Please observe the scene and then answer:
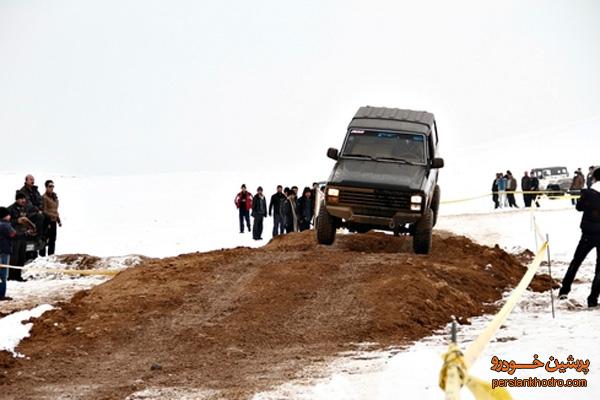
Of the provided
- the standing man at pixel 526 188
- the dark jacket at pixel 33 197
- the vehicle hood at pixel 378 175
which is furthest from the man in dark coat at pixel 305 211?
the standing man at pixel 526 188

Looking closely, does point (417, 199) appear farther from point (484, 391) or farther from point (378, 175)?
point (484, 391)

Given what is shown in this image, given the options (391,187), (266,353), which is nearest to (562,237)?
(391,187)

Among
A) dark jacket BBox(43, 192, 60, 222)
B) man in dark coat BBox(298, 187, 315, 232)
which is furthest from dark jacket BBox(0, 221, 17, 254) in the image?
man in dark coat BBox(298, 187, 315, 232)

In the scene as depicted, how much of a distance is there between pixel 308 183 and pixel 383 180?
151ft

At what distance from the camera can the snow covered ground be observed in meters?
7.58

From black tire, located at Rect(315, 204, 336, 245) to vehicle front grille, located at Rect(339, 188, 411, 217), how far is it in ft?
2.85

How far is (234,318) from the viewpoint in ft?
36.0

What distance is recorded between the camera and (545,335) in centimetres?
942

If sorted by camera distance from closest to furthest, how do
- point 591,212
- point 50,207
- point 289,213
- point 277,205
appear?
point 591,212, point 50,207, point 277,205, point 289,213

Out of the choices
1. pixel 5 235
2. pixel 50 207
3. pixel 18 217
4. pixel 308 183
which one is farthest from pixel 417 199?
pixel 308 183

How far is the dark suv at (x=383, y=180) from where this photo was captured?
1529 cm

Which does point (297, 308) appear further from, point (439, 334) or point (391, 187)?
point (391, 187)

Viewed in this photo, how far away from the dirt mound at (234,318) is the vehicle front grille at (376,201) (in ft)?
3.01

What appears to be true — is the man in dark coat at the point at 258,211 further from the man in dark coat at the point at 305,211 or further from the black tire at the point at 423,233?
the black tire at the point at 423,233
